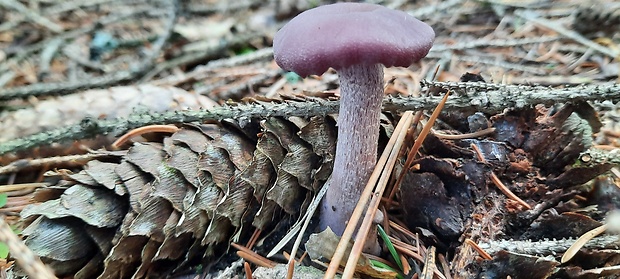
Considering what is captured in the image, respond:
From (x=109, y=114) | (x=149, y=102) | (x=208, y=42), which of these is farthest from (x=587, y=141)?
(x=208, y=42)

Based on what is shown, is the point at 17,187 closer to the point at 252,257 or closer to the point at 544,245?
the point at 252,257

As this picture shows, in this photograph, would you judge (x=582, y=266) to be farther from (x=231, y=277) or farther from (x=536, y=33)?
(x=536, y=33)

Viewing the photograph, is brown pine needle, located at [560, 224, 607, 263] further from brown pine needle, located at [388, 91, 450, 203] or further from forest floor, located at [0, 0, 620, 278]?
brown pine needle, located at [388, 91, 450, 203]

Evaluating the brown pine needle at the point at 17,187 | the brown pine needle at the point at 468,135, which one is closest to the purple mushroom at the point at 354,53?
the brown pine needle at the point at 468,135

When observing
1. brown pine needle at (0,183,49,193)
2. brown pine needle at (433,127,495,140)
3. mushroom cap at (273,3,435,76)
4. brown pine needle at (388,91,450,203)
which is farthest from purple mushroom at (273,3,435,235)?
brown pine needle at (0,183,49,193)

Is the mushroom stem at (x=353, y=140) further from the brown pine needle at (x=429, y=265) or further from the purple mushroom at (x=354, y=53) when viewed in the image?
the brown pine needle at (x=429, y=265)
